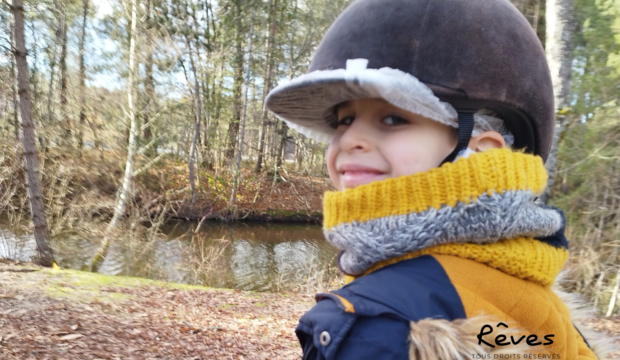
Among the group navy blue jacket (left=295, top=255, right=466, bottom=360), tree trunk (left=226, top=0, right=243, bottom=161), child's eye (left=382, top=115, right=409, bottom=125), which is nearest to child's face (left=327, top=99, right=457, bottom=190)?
child's eye (left=382, top=115, right=409, bottom=125)

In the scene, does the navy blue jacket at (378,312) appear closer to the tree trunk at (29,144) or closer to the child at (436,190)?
the child at (436,190)

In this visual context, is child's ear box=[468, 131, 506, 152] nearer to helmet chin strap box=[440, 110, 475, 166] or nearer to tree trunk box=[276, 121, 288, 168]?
helmet chin strap box=[440, 110, 475, 166]

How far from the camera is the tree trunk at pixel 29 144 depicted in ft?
18.2

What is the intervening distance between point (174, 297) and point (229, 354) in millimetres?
1924

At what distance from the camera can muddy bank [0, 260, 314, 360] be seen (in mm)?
3299

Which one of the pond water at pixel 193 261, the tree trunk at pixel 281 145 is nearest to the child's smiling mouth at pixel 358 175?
the pond water at pixel 193 261

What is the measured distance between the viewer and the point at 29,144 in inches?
230

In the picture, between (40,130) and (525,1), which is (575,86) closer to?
(525,1)

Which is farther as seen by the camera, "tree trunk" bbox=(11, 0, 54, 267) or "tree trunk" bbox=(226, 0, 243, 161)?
"tree trunk" bbox=(226, 0, 243, 161)

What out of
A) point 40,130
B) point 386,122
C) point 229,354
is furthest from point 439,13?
point 40,130

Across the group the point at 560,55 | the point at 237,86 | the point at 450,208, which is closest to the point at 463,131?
the point at 450,208

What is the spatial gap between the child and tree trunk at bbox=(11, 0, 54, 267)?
6301 millimetres

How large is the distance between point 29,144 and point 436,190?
6838mm

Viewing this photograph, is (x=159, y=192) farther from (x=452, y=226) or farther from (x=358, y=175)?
(x=452, y=226)
